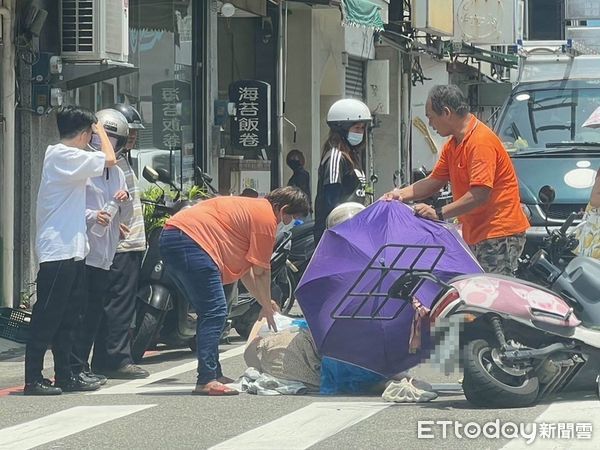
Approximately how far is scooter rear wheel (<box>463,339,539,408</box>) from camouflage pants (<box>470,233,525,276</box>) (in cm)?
126

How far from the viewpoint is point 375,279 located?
876cm

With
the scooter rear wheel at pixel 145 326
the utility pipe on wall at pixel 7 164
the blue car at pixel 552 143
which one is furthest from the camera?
the utility pipe on wall at pixel 7 164

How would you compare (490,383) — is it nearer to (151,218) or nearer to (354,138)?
(354,138)

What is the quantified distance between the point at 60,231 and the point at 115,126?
4.00 feet

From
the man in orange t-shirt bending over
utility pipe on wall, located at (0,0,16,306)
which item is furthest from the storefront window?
the man in orange t-shirt bending over

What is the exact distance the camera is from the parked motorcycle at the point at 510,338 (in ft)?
26.3

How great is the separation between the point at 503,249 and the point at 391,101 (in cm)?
1962

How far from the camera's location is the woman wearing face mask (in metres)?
11.2

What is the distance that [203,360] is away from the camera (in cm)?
898

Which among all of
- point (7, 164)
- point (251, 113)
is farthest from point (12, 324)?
point (251, 113)

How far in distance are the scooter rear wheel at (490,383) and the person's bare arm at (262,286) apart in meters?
1.61

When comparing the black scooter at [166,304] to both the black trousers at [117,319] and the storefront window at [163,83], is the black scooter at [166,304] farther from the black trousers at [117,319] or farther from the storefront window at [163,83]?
the storefront window at [163,83]

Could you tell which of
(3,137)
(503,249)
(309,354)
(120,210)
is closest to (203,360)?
(309,354)

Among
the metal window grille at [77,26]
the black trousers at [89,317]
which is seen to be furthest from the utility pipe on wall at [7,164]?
the black trousers at [89,317]
